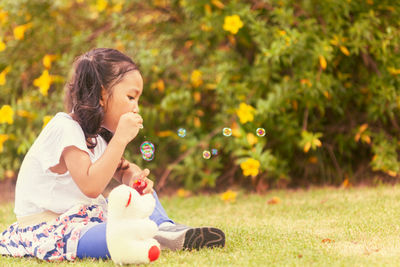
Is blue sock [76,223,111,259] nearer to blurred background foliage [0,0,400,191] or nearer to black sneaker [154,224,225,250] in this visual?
black sneaker [154,224,225,250]

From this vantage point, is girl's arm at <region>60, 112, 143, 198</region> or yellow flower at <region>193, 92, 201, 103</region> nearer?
girl's arm at <region>60, 112, 143, 198</region>

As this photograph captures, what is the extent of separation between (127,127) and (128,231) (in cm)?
40

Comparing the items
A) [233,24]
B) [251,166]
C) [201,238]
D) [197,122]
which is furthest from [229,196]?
[201,238]

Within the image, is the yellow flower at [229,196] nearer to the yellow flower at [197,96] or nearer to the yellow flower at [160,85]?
the yellow flower at [197,96]

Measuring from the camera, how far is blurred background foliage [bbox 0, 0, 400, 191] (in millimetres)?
3430

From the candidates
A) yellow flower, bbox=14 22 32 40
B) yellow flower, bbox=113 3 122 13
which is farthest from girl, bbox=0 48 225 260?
yellow flower, bbox=113 3 122 13

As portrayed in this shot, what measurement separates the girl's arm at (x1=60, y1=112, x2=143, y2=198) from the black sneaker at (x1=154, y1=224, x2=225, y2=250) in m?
0.33

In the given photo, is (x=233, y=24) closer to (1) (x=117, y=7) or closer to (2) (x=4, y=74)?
(1) (x=117, y=7)

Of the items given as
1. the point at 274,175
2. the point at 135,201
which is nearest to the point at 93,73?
the point at 135,201

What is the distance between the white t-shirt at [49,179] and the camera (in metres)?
2.08

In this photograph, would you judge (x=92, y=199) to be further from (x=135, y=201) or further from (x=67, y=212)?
(x=135, y=201)

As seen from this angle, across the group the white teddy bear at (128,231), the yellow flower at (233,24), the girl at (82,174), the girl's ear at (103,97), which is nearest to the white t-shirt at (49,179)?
the girl at (82,174)

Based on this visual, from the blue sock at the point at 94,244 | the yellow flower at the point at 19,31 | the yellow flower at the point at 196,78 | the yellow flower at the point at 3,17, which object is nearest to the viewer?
the blue sock at the point at 94,244

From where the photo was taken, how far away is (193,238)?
Answer: 2.07 m
